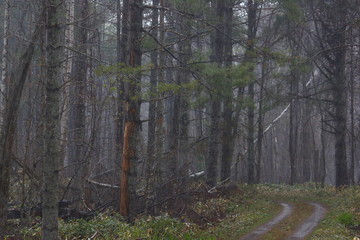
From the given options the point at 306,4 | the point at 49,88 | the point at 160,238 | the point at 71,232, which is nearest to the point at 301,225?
the point at 160,238

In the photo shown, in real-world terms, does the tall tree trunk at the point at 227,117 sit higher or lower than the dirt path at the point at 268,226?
higher

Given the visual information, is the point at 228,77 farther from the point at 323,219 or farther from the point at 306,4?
the point at 306,4

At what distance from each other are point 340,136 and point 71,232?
16.7 m

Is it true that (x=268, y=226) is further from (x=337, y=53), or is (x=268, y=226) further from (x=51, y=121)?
(x=337, y=53)

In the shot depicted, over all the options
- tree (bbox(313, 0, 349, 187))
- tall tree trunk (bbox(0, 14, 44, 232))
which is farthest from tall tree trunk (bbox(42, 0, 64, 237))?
tree (bbox(313, 0, 349, 187))

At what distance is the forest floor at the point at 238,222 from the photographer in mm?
11914

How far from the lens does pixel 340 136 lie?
24.5 m

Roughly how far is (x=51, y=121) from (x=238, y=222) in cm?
818

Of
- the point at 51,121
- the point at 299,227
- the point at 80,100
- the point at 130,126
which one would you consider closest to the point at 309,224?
the point at 299,227

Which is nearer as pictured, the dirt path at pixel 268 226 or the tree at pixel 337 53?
the dirt path at pixel 268 226

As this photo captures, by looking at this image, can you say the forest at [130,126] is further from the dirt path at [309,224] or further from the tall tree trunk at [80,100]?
the dirt path at [309,224]

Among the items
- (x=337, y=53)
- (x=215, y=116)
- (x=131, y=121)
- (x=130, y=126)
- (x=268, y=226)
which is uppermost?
(x=337, y=53)

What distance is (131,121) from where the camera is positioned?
13.2m

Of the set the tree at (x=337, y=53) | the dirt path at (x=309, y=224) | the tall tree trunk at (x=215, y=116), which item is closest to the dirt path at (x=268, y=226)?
the dirt path at (x=309, y=224)
